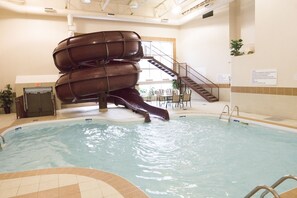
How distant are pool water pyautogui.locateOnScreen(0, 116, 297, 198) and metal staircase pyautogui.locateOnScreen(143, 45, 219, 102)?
5231 millimetres

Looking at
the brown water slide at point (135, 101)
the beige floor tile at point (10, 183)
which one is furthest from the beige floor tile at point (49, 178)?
the brown water slide at point (135, 101)

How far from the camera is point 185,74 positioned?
1366 cm

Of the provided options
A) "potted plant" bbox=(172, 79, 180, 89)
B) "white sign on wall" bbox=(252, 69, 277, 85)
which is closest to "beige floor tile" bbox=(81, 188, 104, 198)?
"white sign on wall" bbox=(252, 69, 277, 85)

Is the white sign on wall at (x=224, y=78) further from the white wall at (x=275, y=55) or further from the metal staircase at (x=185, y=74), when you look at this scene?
the white wall at (x=275, y=55)

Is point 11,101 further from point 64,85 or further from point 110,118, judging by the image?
point 110,118

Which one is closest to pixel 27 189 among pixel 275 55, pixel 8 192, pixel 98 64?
pixel 8 192

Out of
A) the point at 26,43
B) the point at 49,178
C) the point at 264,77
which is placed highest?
the point at 26,43

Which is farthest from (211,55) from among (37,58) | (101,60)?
(37,58)

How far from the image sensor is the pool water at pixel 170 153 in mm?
3123

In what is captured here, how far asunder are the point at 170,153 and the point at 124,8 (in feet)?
33.3

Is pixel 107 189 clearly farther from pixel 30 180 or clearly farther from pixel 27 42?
pixel 27 42

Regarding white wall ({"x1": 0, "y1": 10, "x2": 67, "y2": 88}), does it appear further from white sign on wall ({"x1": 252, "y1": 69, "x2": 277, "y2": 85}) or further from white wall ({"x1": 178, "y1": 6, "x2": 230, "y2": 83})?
white sign on wall ({"x1": 252, "y1": 69, "x2": 277, "y2": 85})

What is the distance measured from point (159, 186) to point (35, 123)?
5345 mm

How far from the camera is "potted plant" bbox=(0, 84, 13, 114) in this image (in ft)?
30.7
